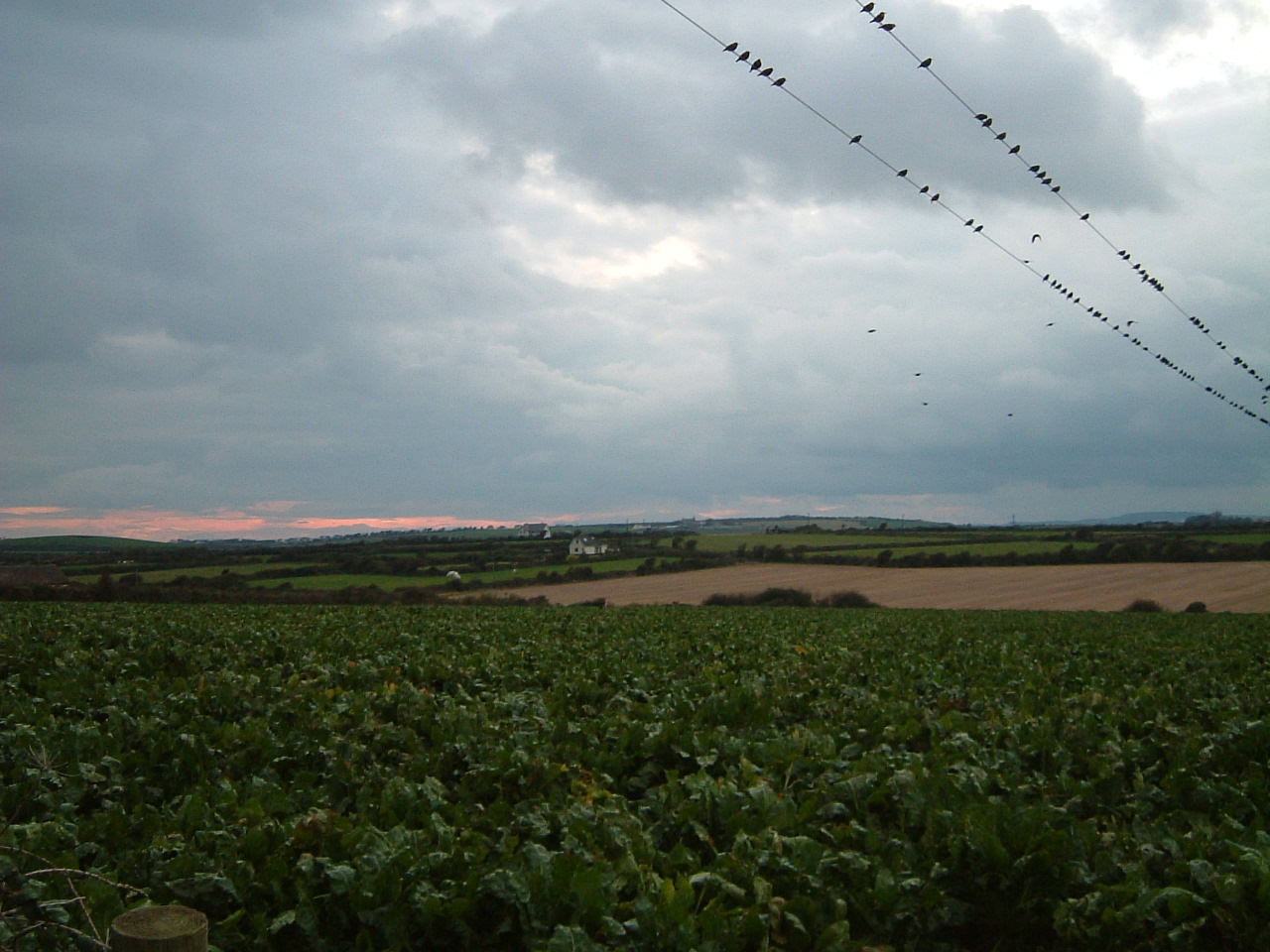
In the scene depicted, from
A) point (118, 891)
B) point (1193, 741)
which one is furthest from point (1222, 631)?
point (118, 891)

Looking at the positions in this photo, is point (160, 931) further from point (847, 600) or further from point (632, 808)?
point (847, 600)

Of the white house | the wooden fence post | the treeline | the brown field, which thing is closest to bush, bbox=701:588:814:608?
the brown field

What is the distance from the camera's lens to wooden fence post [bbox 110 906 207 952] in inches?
108

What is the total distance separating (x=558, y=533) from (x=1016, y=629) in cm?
11003

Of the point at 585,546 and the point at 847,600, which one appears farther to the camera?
the point at 585,546

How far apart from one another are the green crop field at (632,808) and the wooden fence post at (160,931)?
902 millimetres

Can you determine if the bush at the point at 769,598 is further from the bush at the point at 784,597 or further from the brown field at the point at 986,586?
the brown field at the point at 986,586

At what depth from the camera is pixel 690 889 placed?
429 cm

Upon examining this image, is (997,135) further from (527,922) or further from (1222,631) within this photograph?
(1222,631)

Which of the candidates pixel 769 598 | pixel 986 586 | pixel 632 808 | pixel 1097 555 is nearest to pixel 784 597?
pixel 769 598

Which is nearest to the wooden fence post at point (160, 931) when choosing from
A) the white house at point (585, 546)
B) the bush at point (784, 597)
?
the bush at point (784, 597)

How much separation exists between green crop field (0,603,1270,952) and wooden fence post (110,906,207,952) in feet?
2.96

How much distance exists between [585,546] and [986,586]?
4636 centimetres

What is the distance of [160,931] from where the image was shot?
109 inches
